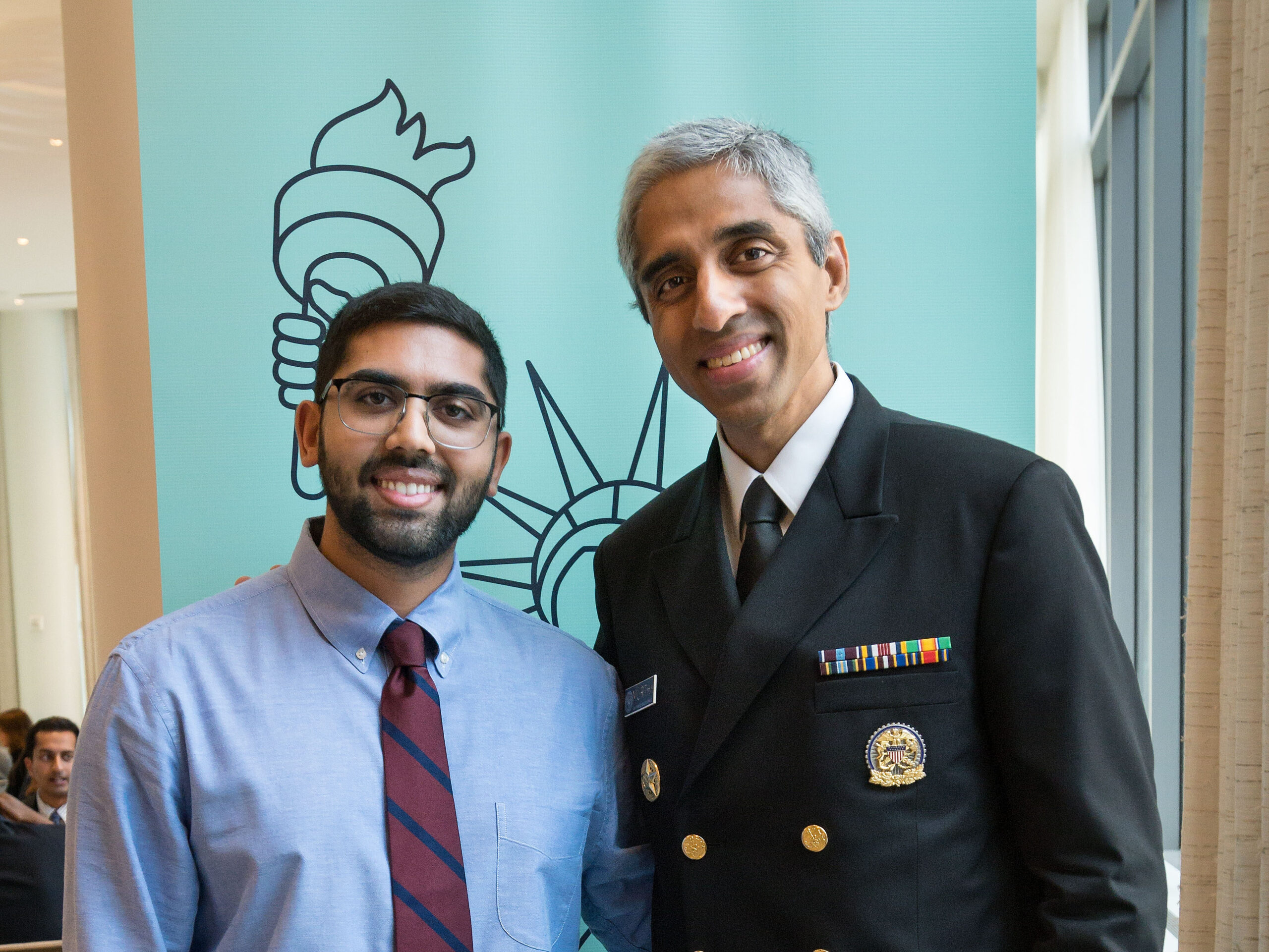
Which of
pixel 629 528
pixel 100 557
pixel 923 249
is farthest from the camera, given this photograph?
pixel 100 557

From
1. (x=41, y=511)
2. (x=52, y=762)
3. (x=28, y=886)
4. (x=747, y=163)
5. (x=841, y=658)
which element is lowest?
(x=52, y=762)

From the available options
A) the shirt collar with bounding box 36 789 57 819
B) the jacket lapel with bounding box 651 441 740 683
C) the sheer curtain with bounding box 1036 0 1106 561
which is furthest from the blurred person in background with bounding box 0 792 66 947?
the sheer curtain with bounding box 1036 0 1106 561

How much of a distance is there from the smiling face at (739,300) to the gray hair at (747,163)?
11mm

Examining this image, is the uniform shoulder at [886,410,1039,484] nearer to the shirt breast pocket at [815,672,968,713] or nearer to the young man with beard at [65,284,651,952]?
the shirt breast pocket at [815,672,968,713]

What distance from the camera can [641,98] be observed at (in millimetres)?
2008

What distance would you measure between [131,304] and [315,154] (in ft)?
1.56

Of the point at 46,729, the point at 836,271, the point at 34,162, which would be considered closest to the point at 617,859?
the point at 836,271

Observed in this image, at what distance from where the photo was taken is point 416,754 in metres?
1.41

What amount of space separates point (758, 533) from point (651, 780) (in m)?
0.39

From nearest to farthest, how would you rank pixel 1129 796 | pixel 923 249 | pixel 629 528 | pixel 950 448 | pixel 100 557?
1. pixel 1129 796
2. pixel 950 448
3. pixel 629 528
4. pixel 923 249
5. pixel 100 557

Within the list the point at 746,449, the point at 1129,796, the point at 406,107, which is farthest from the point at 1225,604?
the point at 406,107

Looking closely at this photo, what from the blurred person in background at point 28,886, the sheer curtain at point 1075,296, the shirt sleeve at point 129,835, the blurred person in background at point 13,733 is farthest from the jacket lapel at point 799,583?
the blurred person in background at point 13,733

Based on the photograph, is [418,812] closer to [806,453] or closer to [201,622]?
[201,622]

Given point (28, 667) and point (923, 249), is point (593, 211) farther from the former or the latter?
point (28, 667)
